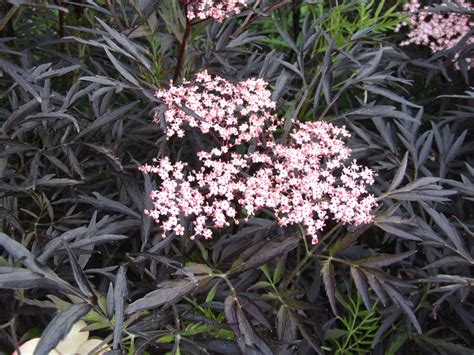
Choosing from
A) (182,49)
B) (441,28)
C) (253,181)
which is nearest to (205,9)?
(182,49)

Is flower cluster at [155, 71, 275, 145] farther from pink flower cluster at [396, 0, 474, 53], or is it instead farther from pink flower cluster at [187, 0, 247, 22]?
pink flower cluster at [396, 0, 474, 53]

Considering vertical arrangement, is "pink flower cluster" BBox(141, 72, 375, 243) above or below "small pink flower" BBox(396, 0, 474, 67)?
below

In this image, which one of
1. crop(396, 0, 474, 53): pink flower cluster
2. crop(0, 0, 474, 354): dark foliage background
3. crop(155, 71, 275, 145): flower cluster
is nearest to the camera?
crop(0, 0, 474, 354): dark foliage background

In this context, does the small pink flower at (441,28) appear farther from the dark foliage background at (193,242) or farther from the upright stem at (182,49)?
the upright stem at (182,49)

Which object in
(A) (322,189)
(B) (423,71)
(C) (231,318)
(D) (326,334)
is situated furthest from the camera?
Result: (B) (423,71)

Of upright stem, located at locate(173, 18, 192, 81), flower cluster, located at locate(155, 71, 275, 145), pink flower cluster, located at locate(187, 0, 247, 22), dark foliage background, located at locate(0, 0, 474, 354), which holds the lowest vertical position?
dark foliage background, located at locate(0, 0, 474, 354)

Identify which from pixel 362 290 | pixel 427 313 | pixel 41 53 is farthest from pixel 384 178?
pixel 41 53

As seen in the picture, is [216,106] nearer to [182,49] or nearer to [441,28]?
[182,49]

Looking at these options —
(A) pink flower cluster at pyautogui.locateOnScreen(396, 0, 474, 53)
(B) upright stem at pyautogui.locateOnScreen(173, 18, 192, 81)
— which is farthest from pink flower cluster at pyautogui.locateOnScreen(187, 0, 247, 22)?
(A) pink flower cluster at pyautogui.locateOnScreen(396, 0, 474, 53)

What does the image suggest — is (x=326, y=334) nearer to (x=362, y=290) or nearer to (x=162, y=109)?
(x=362, y=290)
